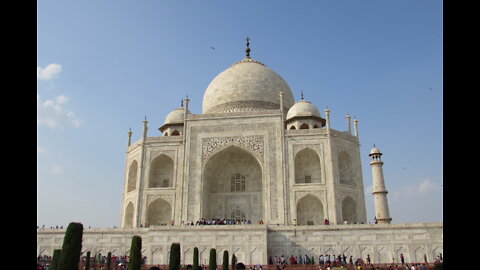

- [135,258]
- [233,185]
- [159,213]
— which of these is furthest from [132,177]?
[135,258]

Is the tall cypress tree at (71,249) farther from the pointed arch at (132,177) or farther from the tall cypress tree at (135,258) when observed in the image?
the pointed arch at (132,177)

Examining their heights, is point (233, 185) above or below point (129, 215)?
above

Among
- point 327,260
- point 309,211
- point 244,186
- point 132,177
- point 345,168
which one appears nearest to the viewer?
point 327,260

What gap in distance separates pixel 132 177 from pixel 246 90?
8.61 metres

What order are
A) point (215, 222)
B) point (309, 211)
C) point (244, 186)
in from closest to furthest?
point (215, 222) < point (309, 211) < point (244, 186)

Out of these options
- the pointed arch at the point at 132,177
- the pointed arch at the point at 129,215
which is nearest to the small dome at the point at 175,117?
the pointed arch at the point at 132,177

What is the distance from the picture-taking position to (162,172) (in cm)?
2217

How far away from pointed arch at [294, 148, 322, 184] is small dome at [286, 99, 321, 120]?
2699 mm

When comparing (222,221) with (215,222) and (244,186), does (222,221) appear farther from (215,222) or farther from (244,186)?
(244,186)

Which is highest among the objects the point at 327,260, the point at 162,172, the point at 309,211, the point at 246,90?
the point at 246,90

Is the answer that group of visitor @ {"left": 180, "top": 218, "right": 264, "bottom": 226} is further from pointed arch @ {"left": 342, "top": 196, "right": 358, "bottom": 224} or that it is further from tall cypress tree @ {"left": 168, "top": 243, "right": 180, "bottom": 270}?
tall cypress tree @ {"left": 168, "top": 243, "right": 180, "bottom": 270}
